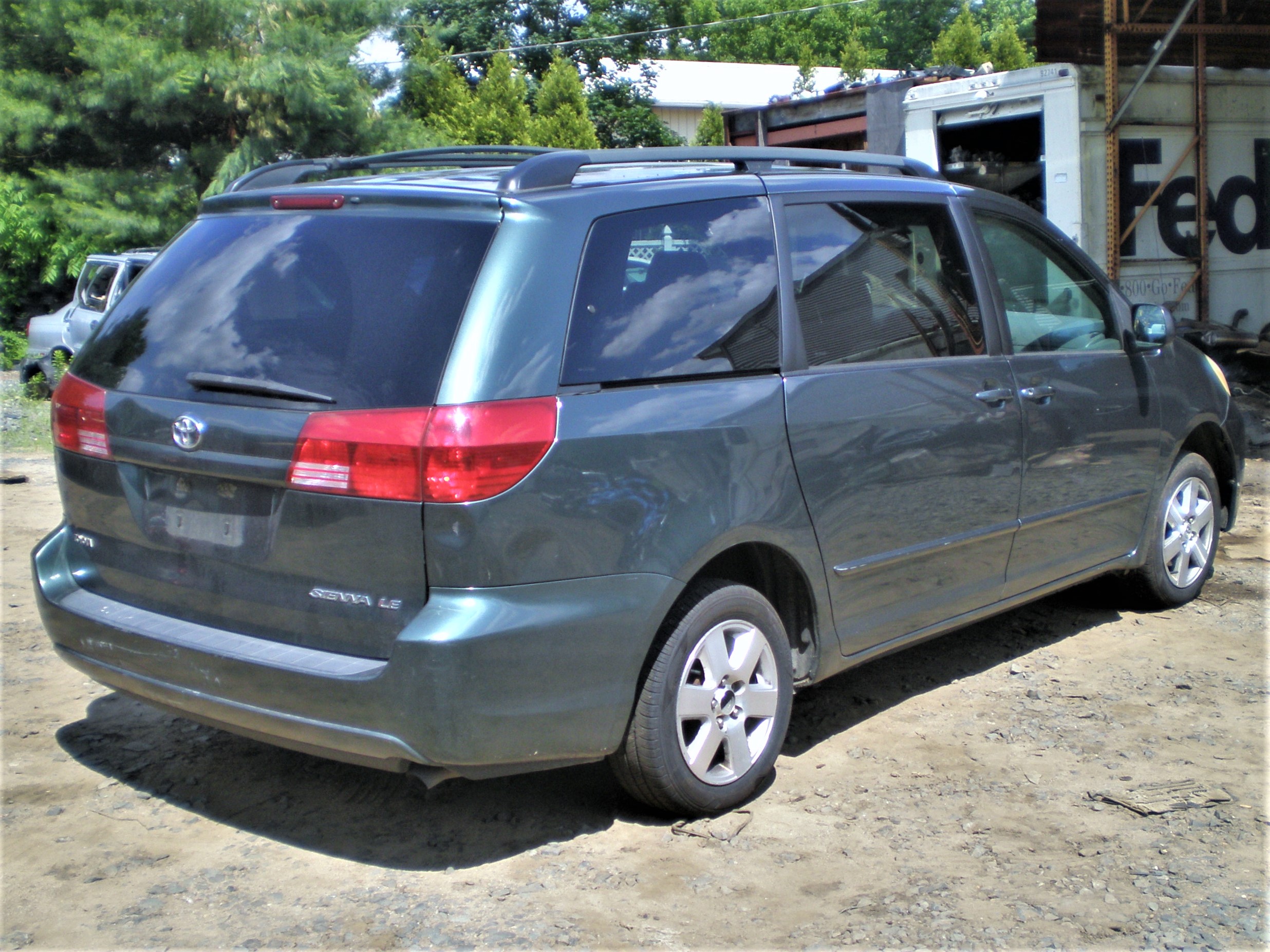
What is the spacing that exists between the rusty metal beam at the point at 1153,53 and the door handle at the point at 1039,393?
7.44 m

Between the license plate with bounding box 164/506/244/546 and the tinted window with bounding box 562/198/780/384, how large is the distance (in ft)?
3.04

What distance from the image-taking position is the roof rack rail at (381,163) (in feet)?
12.8

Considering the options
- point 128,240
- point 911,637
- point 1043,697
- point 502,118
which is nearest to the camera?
point 911,637

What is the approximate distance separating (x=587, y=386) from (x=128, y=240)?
19.4 m

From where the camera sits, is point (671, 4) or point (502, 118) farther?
point (671, 4)

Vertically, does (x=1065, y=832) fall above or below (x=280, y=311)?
below

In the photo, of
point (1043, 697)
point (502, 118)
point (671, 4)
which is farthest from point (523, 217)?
point (671, 4)

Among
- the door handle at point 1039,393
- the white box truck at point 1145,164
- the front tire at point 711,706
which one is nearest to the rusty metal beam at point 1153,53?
the white box truck at point 1145,164

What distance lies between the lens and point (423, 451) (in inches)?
112

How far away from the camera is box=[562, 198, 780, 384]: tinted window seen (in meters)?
3.19

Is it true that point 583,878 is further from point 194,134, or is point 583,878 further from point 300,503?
→ point 194,134

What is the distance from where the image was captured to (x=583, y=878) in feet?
10.5

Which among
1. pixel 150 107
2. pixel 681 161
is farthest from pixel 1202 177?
pixel 150 107

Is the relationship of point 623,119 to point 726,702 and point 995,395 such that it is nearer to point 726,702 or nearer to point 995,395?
point 995,395
